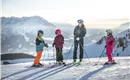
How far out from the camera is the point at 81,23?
57.1 ft

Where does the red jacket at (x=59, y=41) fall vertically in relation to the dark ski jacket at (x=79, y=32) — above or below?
below

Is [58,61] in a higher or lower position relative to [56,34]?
lower

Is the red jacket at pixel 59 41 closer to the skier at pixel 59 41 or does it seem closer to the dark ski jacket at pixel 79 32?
the skier at pixel 59 41

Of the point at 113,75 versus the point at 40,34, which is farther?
the point at 40,34

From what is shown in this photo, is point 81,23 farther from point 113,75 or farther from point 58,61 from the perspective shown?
point 113,75

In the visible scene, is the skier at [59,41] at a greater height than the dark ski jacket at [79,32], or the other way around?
the dark ski jacket at [79,32]

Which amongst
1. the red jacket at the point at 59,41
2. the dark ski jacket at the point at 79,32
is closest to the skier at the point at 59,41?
the red jacket at the point at 59,41

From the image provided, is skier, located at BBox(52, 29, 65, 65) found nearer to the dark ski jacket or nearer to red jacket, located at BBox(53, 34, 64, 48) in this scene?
red jacket, located at BBox(53, 34, 64, 48)

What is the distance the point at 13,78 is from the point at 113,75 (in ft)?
13.6

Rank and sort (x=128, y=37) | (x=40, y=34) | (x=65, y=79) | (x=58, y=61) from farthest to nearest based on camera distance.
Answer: (x=128, y=37)
(x=58, y=61)
(x=40, y=34)
(x=65, y=79)

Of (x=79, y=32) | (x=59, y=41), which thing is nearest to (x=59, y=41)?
(x=59, y=41)

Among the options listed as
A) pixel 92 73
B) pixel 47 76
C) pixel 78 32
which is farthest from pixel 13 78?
pixel 78 32

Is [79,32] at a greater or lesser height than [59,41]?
greater

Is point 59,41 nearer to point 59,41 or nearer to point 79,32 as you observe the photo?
point 59,41
